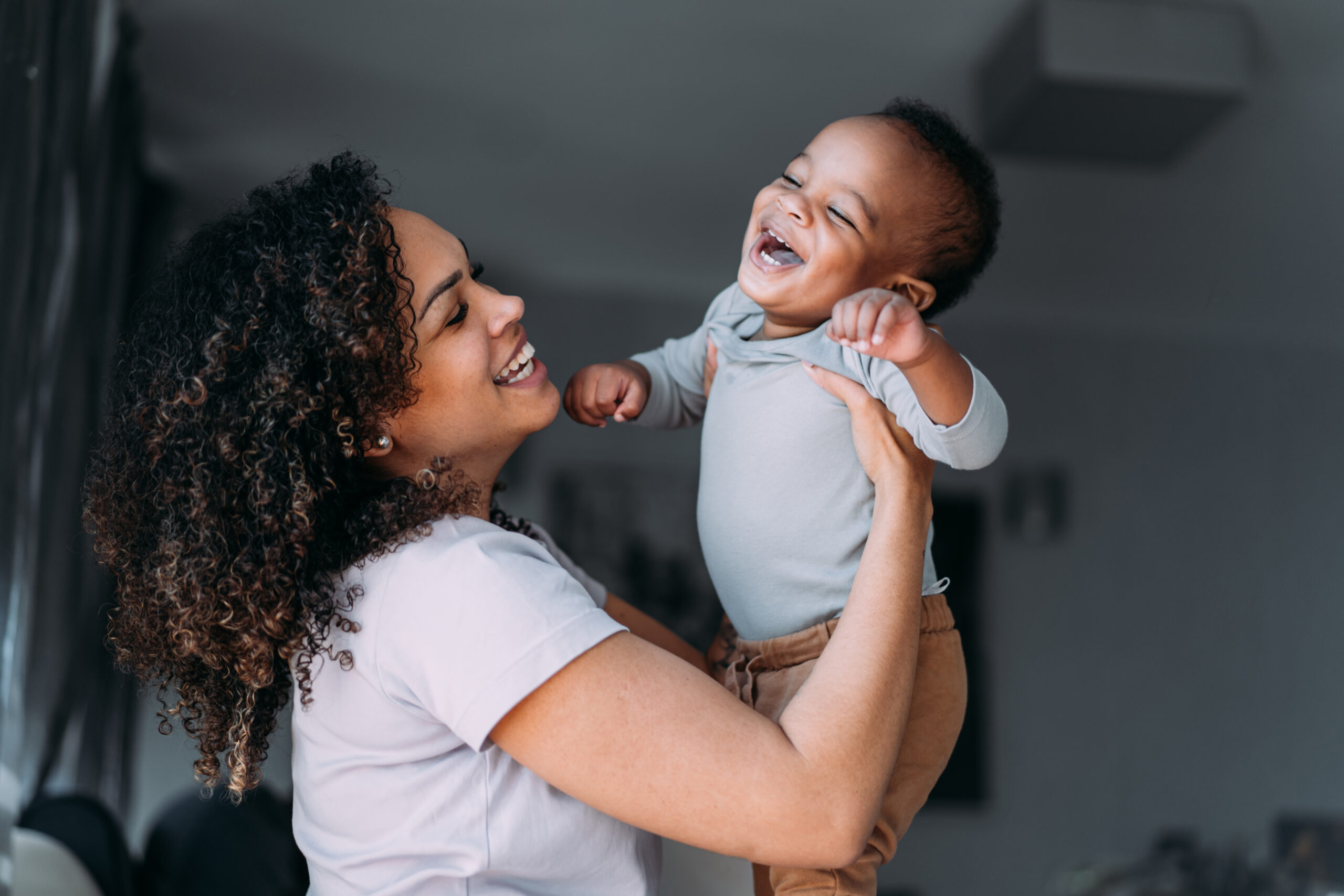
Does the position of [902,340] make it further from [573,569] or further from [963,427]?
[573,569]

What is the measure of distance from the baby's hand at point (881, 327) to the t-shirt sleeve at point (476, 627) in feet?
1.06

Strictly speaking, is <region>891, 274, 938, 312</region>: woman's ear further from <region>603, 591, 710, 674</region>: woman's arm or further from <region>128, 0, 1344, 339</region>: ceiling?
<region>128, 0, 1344, 339</region>: ceiling

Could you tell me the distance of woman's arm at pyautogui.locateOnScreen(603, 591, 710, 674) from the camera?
124cm

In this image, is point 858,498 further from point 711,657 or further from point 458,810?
point 458,810

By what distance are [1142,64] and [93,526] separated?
9.42 ft

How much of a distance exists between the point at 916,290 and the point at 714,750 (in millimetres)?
631

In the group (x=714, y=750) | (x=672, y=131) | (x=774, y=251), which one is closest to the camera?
(x=714, y=750)

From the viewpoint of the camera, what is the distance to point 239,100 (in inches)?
116

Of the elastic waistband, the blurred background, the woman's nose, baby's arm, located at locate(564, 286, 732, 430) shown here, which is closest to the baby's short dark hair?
baby's arm, located at locate(564, 286, 732, 430)

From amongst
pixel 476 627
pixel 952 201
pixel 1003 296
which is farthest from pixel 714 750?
pixel 1003 296

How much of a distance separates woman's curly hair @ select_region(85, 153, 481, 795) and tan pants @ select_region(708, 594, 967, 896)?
0.38 meters

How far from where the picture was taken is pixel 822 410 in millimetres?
1037

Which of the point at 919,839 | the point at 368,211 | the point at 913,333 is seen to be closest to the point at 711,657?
the point at 913,333

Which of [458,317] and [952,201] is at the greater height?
[952,201]
